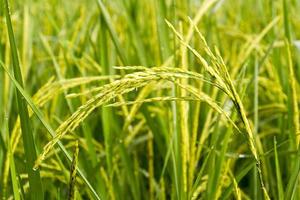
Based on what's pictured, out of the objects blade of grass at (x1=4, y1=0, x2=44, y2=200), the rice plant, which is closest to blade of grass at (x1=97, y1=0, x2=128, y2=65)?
the rice plant

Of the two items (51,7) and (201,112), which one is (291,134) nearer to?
(201,112)

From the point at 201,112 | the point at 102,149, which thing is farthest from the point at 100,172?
the point at 201,112

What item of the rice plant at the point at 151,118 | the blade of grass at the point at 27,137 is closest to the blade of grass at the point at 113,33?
the rice plant at the point at 151,118

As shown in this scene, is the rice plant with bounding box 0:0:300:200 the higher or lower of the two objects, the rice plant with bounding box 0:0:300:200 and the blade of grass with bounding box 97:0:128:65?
the lower

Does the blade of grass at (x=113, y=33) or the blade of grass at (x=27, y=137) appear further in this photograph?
the blade of grass at (x=113, y=33)

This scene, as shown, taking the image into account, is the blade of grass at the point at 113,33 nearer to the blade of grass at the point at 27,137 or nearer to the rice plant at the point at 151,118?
the rice plant at the point at 151,118

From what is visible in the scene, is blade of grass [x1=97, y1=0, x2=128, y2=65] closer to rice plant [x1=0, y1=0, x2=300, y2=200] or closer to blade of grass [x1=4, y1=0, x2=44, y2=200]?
rice plant [x1=0, y1=0, x2=300, y2=200]

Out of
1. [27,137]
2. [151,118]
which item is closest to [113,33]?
[151,118]

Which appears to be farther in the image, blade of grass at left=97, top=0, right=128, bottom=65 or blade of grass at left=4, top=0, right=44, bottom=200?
blade of grass at left=97, top=0, right=128, bottom=65
